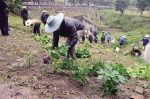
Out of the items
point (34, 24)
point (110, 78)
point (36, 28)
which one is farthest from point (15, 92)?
point (36, 28)

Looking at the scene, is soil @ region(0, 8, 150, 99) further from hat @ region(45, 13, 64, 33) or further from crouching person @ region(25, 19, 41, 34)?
crouching person @ region(25, 19, 41, 34)

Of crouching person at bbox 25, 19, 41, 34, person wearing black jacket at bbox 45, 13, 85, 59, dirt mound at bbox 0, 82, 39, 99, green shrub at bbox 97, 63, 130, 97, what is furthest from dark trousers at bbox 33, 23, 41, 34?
green shrub at bbox 97, 63, 130, 97

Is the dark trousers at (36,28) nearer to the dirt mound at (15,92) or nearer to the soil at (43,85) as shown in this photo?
the soil at (43,85)

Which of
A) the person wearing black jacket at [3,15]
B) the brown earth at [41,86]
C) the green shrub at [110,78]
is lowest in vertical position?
the brown earth at [41,86]

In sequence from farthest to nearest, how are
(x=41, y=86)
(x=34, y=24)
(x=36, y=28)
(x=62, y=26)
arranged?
(x=36, y=28) → (x=34, y=24) → (x=62, y=26) → (x=41, y=86)

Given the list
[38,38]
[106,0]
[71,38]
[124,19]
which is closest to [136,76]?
[71,38]

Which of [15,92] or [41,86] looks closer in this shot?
[15,92]

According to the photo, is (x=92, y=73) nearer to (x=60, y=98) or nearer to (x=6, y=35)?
(x=60, y=98)

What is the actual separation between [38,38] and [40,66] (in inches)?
202

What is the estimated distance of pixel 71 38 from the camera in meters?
5.84

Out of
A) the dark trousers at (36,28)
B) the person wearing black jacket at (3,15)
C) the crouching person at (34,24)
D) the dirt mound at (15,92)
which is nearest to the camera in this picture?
the dirt mound at (15,92)

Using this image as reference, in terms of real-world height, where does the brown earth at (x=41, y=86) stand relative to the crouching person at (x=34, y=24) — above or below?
below

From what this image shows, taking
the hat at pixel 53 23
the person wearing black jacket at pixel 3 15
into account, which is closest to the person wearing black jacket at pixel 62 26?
the hat at pixel 53 23

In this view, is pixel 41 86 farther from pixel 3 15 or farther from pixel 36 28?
pixel 36 28
